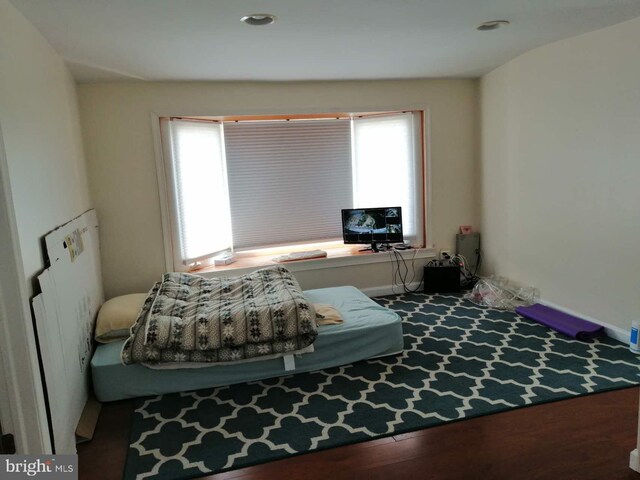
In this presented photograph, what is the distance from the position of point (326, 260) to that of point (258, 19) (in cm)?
257

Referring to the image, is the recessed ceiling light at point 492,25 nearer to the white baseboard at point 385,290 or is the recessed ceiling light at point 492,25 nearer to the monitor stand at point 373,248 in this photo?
the monitor stand at point 373,248

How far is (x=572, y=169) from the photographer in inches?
146

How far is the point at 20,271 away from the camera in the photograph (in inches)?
75.3

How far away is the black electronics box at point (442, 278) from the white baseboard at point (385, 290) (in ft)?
0.60

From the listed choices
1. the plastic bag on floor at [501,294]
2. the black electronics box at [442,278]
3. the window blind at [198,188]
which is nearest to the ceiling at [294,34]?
the window blind at [198,188]

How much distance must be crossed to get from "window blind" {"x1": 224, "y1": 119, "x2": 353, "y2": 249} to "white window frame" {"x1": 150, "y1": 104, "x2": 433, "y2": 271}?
0.23m

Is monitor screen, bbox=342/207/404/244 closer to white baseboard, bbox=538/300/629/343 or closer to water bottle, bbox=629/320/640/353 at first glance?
white baseboard, bbox=538/300/629/343

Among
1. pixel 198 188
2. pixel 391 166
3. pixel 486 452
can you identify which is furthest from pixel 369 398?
pixel 391 166

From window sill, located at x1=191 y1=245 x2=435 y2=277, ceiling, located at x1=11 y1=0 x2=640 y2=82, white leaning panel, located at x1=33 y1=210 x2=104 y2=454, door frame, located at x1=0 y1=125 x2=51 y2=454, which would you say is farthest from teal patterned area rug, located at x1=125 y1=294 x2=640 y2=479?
ceiling, located at x1=11 y1=0 x2=640 y2=82

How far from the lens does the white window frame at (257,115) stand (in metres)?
4.21

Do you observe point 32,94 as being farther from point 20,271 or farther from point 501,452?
point 501,452

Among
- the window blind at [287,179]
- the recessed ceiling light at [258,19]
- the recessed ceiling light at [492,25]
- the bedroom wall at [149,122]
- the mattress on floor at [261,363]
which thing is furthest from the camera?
the window blind at [287,179]

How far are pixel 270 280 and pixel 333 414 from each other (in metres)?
1.44

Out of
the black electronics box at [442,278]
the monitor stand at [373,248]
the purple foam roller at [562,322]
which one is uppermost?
the monitor stand at [373,248]
